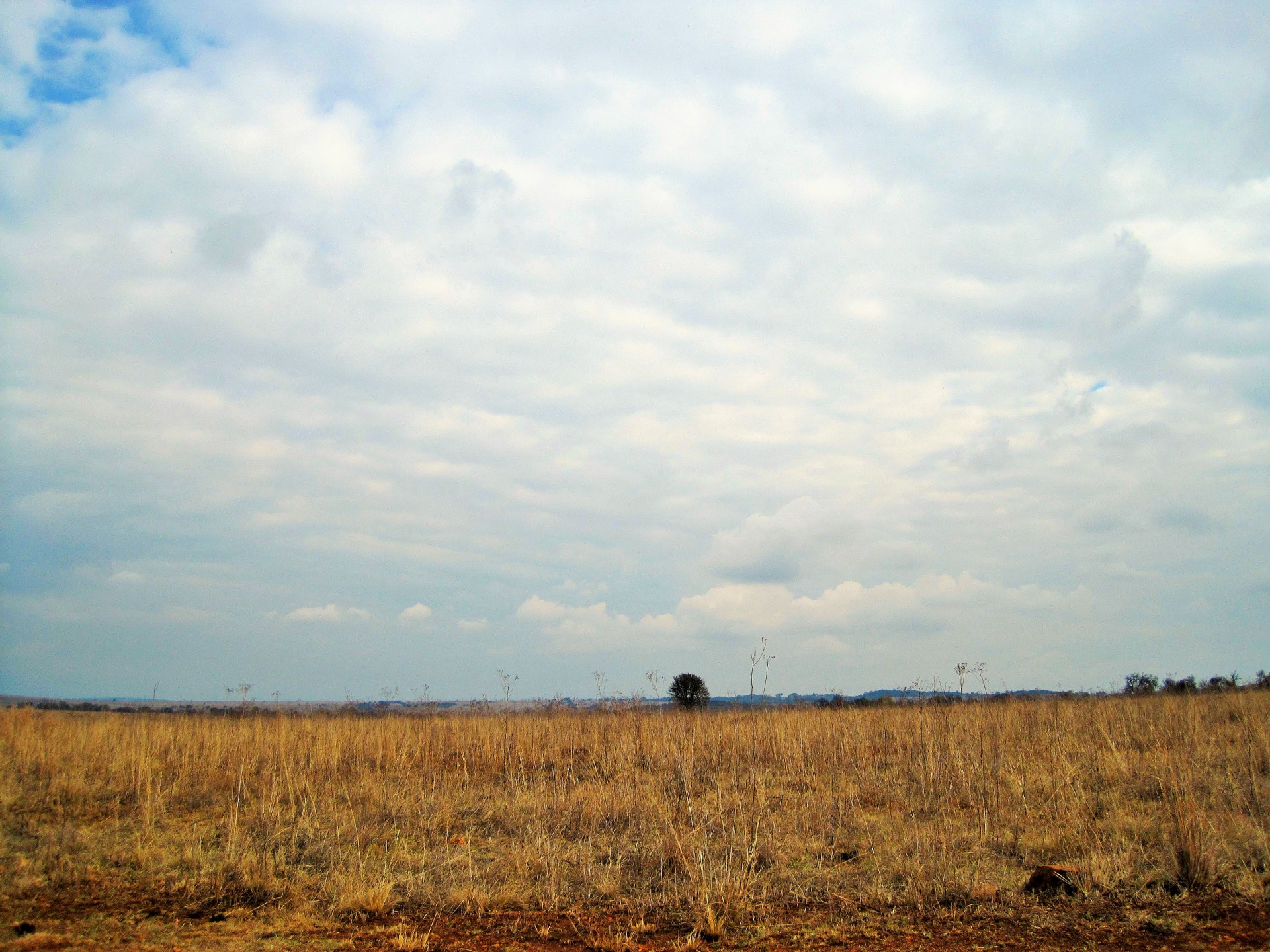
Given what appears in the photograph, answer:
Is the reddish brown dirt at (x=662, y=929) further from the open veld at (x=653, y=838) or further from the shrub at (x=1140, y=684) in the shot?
the shrub at (x=1140, y=684)

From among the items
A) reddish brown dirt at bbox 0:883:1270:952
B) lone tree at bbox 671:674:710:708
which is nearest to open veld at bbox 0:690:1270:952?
reddish brown dirt at bbox 0:883:1270:952

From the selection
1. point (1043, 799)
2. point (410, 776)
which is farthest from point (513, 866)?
point (1043, 799)

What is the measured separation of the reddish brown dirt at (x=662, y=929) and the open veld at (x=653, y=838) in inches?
1.1

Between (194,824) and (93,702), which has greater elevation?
(194,824)

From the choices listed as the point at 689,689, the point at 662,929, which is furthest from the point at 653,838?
the point at 689,689

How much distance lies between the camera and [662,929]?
16.9 ft

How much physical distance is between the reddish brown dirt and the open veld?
0.09 feet

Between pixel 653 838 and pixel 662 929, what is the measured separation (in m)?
2.33

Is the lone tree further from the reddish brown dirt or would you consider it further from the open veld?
the reddish brown dirt

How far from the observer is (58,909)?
5598 millimetres

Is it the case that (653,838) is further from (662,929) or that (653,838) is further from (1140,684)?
(1140,684)

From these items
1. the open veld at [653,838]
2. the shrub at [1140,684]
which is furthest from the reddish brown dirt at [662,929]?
the shrub at [1140,684]

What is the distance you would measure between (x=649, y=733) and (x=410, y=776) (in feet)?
14.2

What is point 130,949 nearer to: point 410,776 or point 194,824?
point 194,824
